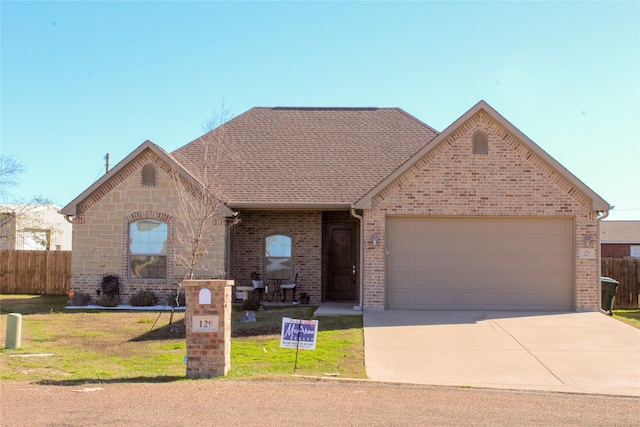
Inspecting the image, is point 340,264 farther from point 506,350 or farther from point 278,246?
point 506,350

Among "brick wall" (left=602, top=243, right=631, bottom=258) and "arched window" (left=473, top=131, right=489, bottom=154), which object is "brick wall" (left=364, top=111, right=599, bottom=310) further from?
"brick wall" (left=602, top=243, right=631, bottom=258)

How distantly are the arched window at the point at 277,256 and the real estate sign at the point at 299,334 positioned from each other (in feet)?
30.0

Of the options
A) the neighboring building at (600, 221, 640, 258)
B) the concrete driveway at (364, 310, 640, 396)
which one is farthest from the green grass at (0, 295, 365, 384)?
the neighboring building at (600, 221, 640, 258)

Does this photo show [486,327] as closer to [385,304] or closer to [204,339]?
[385,304]

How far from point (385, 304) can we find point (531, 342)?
14.4 feet

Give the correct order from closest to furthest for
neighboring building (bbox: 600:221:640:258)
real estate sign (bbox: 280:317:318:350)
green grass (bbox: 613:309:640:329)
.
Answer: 1. real estate sign (bbox: 280:317:318:350)
2. green grass (bbox: 613:309:640:329)
3. neighboring building (bbox: 600:221:640:258)

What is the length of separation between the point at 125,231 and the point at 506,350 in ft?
36.4

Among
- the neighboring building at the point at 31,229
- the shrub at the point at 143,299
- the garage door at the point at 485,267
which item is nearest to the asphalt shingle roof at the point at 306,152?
the garage door at the point at 485,267

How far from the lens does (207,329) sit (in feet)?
31.5

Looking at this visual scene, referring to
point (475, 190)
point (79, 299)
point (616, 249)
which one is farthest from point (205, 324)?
point (616, 249)

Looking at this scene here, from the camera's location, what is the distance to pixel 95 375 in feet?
32.0

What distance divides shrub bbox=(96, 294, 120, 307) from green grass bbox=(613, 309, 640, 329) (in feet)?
43.1

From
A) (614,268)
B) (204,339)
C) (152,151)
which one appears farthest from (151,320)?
(614,268)

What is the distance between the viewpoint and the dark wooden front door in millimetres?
20078
